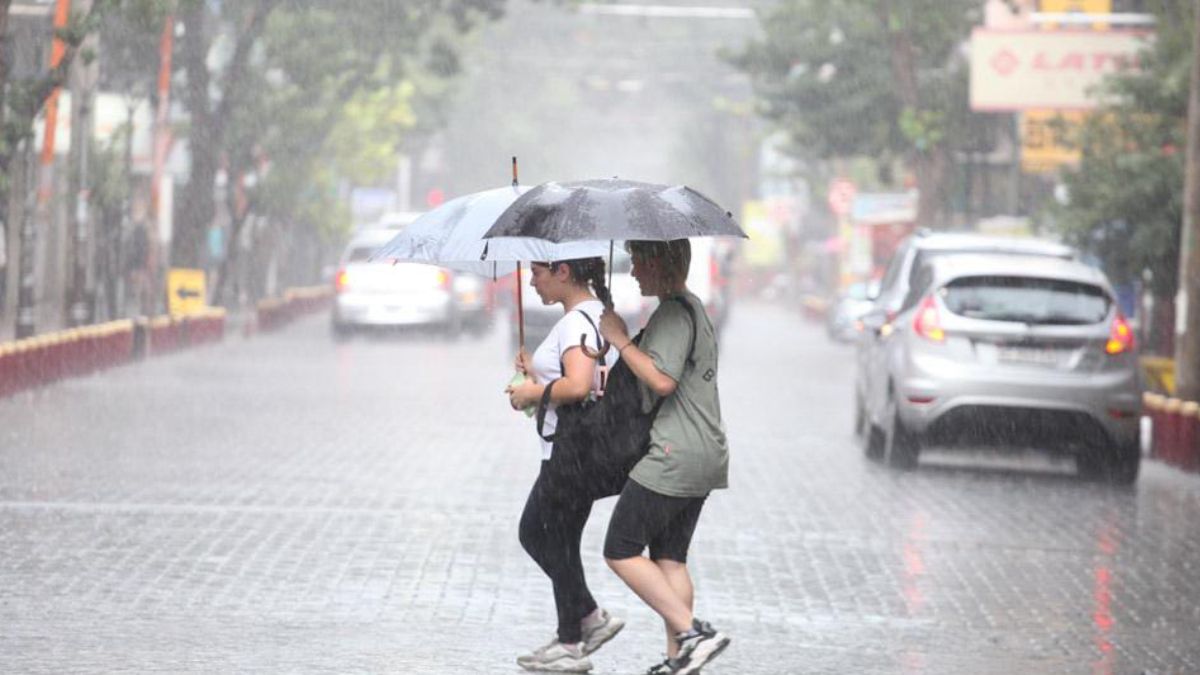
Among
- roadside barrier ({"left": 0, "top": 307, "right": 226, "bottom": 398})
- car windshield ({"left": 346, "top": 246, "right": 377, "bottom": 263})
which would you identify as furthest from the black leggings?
car windshield ({"left": 346, "top": 246, "right": 377, "bottom": 263})

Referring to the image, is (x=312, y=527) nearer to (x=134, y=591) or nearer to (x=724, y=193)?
(x=134, y=591)

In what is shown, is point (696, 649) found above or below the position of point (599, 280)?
below

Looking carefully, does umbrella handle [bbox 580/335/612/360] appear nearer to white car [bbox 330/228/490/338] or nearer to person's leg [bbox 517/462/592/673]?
person's leg [bbox 517/462/592/673]

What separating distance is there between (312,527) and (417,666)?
15.3ft

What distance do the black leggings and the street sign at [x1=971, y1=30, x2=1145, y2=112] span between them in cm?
2420

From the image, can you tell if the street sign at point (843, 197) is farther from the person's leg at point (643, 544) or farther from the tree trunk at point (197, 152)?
the person's leg at point (643, 544)

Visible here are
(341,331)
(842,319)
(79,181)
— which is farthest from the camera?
(842,319)

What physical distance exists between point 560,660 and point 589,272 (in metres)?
1.30

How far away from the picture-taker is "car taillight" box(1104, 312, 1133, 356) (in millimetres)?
18281

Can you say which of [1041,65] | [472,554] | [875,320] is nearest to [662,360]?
[472,554]

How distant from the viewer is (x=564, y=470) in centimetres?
877

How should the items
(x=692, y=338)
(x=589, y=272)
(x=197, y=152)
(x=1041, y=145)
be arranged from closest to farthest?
(x=692, y=338)
(x=589, y=272)
(x=1041, y=145)
(x=197, y=152)

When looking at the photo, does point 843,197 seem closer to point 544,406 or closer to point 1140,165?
point 1140,165

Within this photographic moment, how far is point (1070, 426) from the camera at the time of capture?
18.3 metres
